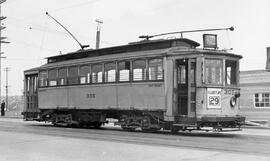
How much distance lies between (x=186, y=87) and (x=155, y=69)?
1509mm

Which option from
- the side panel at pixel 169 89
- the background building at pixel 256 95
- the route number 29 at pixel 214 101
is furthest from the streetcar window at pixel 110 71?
the background building at pixel 256 95

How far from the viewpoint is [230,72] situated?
1681 cm

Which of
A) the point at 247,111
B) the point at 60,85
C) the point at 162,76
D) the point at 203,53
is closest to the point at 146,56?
the point at 162,76

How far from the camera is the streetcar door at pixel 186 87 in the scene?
16.3 meters

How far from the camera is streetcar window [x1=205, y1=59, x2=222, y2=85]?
53.3 feet

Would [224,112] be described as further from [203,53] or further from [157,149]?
[157,149]

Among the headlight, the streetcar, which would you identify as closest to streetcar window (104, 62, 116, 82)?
the streetcar

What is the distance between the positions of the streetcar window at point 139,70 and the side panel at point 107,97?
0.94ft

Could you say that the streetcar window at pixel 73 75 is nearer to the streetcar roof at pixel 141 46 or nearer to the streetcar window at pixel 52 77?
the streetcar roof at pixel 141 46

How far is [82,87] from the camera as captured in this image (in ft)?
67.5

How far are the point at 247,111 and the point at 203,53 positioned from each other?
16.9 m

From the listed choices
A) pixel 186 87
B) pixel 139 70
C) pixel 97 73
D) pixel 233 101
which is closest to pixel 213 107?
pixel 233 101

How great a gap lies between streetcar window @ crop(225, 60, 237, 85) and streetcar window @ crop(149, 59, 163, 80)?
2.48 m

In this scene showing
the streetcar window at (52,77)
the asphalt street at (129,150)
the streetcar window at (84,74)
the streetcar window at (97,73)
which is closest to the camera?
the asphalt street at (129,150)
